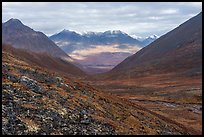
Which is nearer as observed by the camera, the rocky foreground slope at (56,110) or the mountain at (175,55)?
the rocky foreground slope at (56,110)

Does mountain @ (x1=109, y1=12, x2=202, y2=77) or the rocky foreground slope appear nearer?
the rocky foreground slope

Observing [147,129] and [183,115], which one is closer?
[147,129]

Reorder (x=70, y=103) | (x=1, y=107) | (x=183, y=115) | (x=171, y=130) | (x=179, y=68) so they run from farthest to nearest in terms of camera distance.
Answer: (x=179, y=68) → (x=183, y=115) → (x=171, y=130) → (x=70, y=103) → (x=1, y=107)

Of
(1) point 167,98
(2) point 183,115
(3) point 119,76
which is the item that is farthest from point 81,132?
(3) point 119,76

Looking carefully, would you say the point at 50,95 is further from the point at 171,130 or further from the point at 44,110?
the point at 171,130

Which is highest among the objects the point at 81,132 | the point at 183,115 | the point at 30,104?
the point at 30,104
